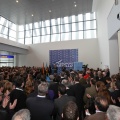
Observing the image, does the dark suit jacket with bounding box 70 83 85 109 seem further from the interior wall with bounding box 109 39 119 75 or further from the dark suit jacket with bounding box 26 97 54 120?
the interior wall with bounding box 109 39 119 75

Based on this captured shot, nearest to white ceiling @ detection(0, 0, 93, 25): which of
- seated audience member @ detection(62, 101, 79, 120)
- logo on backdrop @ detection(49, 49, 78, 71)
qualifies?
logo on backdrop @ detection(49, 49, 78, 71)

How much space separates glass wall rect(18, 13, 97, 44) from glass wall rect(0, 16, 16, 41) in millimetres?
1031

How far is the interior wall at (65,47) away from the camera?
16844 millimetres

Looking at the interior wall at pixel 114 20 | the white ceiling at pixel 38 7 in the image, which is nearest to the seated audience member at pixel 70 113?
the interior wall at pixel 114 20

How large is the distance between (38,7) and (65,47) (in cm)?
605

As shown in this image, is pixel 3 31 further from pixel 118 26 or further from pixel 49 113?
pixel 49 113

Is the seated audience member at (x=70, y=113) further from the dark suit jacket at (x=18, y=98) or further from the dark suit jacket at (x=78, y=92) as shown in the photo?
the dark suit jacket at (x=78, y=92)

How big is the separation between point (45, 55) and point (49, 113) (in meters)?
16.7

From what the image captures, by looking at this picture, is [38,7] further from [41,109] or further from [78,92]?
[41,109]

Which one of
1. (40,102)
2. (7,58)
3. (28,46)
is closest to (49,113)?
(40,102)

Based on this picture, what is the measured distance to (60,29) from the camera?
18656 mm

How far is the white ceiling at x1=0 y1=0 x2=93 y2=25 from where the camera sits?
42.2 feet

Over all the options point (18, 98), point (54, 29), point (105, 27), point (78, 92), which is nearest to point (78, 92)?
point (78, 92)

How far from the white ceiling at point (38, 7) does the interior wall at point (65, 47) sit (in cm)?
379
